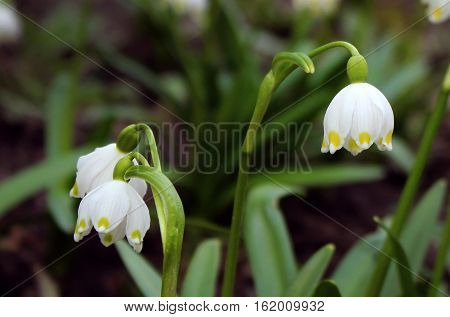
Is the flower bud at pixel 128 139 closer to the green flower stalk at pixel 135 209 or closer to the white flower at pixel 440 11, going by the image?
the green flower stalk at pixel 135 209

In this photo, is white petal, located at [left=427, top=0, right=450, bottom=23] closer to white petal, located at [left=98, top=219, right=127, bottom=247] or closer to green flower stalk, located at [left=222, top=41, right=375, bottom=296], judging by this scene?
green flower stalk, located at [left=222, top=41, right=375, bottom=296]

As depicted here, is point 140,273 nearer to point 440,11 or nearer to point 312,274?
point 312,274

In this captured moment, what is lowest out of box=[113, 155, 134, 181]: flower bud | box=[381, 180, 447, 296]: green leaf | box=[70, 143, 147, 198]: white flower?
box=[113, 155, 134, 181]: flower bud

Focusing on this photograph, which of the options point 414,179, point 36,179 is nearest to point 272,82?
point 414,179

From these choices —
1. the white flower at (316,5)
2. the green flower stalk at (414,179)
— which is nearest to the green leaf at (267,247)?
the green flower stalk at (414,179)

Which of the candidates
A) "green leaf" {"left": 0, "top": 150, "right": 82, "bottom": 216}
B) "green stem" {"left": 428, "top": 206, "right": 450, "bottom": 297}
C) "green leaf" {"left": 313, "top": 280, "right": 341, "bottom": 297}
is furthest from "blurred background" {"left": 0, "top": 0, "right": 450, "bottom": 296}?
"green stem" {"left": 428, "top": 206, "right": 450, "bottom": 297}
